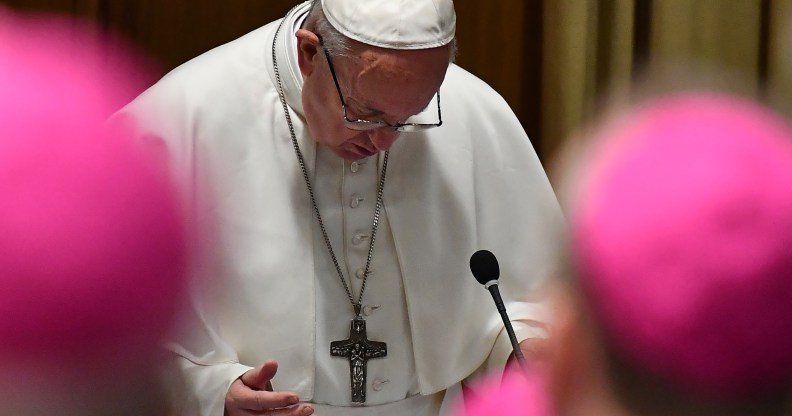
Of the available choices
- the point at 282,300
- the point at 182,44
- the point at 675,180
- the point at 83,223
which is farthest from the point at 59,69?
the point at 182,44

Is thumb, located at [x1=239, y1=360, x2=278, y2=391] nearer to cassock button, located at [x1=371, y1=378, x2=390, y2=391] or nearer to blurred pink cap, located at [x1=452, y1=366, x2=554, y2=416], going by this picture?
cassock button, located at [x1=371, y1=378, x2=390, y2=391]

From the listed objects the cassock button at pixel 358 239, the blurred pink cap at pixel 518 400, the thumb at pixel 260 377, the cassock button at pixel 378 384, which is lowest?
the cassock button at pixel 378 384

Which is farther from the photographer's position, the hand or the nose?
the nose

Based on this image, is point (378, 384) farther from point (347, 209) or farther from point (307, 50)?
point (307, 50)

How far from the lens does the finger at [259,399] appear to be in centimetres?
226

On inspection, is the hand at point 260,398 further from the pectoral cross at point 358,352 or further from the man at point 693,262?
the man at point 693,262

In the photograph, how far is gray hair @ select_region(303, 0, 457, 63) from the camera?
8.46ft

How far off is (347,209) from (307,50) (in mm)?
442

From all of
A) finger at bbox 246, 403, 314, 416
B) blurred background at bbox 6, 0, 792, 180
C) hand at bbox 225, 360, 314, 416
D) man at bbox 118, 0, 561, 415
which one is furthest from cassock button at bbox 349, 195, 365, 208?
blurred background at bbox 6, 0, 792, 180

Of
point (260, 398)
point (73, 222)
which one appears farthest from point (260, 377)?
point (73, 222)

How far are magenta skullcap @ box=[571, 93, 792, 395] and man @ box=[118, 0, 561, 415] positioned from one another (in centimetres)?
177

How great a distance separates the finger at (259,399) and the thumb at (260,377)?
0.01 metres

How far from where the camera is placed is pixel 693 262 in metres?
0.78

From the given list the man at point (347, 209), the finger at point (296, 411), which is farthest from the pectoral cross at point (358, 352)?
the finger at point (296, 411)
